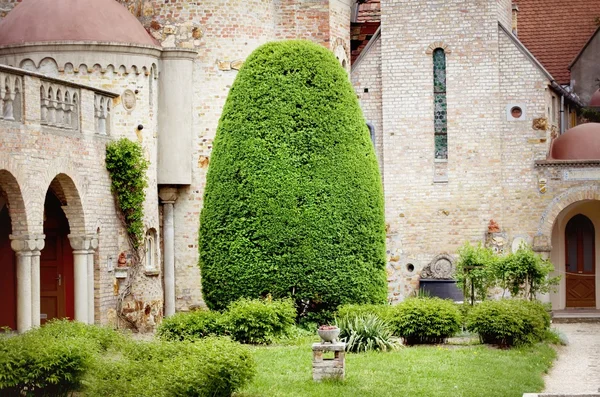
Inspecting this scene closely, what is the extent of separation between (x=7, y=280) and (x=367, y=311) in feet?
25.2

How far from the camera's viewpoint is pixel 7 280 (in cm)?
2634

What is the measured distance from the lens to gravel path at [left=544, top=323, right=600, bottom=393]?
64.7ft

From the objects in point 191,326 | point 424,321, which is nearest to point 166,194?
point 191,326

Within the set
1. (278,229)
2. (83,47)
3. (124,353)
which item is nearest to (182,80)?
(83,47)

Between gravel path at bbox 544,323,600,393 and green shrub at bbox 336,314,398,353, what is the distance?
9.43ft

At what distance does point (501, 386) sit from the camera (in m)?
18.7

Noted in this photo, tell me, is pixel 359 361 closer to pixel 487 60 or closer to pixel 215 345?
pixel 215 345

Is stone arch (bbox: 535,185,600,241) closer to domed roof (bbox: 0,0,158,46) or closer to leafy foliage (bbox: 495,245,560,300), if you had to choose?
leafy foliage (bbox: 495,245,560,300)

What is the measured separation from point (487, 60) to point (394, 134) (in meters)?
3.23

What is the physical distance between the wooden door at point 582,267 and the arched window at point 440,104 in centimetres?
498

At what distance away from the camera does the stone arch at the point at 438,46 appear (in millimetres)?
35188

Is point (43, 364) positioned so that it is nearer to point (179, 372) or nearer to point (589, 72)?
point (179, 372)

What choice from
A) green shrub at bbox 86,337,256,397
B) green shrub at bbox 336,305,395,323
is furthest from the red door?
green shrub at bbox 86,337,256,397

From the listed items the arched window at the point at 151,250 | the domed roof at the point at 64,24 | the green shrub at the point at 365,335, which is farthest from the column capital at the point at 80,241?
the green shrub at the point at 365,335
